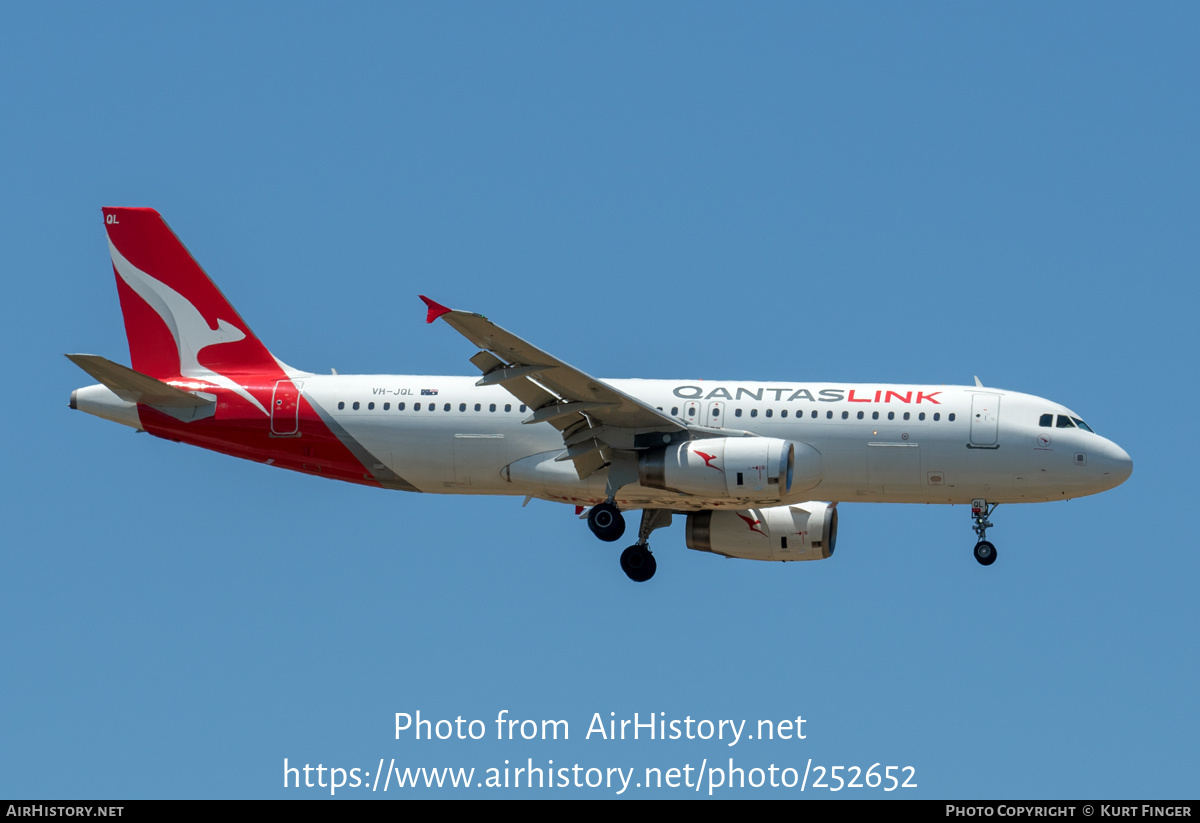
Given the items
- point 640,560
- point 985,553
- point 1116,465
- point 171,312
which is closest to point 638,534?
point 640,560

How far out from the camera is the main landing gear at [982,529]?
3600cm

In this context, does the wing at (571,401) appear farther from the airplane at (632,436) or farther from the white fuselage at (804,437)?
the white fuselage at (804,437)

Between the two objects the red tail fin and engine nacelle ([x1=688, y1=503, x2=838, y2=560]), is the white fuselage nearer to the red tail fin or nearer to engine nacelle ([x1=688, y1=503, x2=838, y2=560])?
engine nacelle ([x1=688, y1=503, x2=838, y2=560])

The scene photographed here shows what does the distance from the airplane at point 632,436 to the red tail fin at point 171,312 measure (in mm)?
68

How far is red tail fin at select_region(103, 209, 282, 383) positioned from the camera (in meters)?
39.2

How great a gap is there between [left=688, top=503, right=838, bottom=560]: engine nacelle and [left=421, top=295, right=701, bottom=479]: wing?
4273 mm

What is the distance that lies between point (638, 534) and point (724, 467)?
16.4 feet

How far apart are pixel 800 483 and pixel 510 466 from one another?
21.3 feet

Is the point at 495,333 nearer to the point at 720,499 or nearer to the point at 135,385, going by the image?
the point at 720,499

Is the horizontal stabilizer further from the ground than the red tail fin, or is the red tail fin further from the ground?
the red tail fin

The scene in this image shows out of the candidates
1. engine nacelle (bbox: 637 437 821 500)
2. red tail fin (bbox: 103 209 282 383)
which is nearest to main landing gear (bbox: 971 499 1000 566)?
engine nacelle (bbox: 637 437 821 500)

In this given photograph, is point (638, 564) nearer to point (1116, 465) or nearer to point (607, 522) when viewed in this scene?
point (607, 522)

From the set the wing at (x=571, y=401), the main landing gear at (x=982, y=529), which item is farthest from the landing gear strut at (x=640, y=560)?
the main landing gear at (x=982, y=529)

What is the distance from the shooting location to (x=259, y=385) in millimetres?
38188
